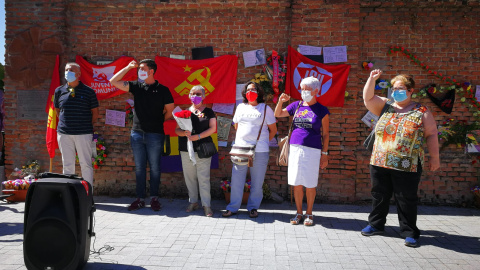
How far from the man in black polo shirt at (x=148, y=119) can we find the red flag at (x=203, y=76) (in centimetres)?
86

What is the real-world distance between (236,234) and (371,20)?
459 cm

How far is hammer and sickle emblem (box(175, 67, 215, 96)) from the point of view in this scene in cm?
648

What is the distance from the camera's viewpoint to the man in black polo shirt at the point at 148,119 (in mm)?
5586

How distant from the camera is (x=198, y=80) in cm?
650

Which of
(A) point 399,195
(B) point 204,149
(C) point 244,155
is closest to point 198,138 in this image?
(B) point 204,149

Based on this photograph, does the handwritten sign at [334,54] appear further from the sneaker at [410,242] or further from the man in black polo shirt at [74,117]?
the man in black polo shirt at [74,117]

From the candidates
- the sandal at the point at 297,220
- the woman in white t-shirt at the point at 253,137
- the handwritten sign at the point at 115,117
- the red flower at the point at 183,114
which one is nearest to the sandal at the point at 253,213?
the woman in white t-shirt at the point at 253,137

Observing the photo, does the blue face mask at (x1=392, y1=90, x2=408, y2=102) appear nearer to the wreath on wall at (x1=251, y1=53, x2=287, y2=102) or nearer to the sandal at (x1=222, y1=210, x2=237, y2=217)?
the wreath on wall at (x1=251, y1=53, x2=287, y2=102)

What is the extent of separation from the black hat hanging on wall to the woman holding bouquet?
3.95m

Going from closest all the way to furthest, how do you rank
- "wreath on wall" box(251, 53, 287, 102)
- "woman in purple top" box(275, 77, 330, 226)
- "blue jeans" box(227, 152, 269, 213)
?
"woman in purple top" box(275, 77, 330, 226)
"blue jeans" box(227, 152, 269, 213)
"wreath on wall" box(251, 53, 287, 102)

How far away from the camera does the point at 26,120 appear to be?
679 centimetres

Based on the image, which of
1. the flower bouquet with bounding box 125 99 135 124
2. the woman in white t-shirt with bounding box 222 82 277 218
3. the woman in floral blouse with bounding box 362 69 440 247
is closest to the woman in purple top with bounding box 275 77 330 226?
the woman in white t-shirt with bounding box 222 82 277 218

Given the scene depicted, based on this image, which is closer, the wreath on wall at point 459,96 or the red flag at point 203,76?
the wreath on wall at point 459,96

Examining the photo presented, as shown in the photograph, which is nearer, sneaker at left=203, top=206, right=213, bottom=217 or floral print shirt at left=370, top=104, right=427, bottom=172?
floral print shirt at left=370, top=104, right=427, bottom=172
